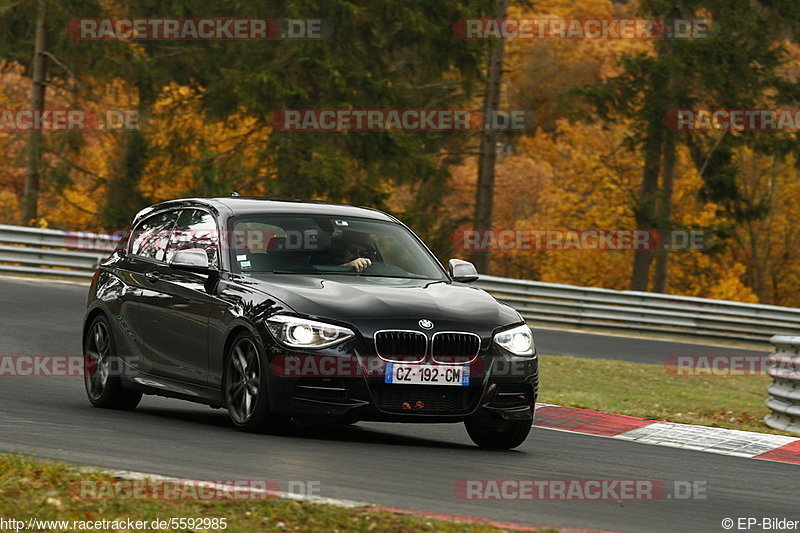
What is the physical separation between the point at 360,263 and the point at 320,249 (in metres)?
0.32

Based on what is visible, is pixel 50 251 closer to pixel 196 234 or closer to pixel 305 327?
pixel 196 234

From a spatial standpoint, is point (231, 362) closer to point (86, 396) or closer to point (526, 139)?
point (86, 396)

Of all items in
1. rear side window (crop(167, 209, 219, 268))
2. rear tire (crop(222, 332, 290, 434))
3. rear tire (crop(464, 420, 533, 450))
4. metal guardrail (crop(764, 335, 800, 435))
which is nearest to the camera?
rear tire (crop(222, 332, 290, 434))

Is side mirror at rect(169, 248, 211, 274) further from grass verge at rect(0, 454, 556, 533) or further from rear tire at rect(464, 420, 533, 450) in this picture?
grass verge at rect(0, 454, 556, 533)

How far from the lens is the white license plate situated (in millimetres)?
9188

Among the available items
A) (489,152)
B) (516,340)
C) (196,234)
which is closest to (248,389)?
(196,234)

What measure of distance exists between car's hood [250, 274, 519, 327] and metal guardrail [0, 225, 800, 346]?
→ 54.7 feet

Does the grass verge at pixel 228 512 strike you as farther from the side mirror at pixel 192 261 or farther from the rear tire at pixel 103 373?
the rear tire at pixel 103 373

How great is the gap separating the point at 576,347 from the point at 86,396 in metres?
12.1

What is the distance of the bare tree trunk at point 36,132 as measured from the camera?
1523 inches

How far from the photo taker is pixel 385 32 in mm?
39531

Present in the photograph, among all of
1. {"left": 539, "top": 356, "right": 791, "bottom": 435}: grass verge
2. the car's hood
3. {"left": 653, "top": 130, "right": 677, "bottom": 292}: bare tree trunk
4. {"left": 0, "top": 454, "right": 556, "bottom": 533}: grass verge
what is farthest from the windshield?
{"left": 653, "top": 130, "right": 677, "bottom": 292}: bare tree trunk

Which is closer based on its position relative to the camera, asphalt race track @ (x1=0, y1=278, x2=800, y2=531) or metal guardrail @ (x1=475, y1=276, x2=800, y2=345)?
asphalt race track @ (x1=0, y1=278, x2=800, y2=531)

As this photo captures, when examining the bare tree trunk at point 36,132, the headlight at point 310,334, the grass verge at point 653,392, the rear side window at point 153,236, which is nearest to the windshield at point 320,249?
the headlight at point 310,334
